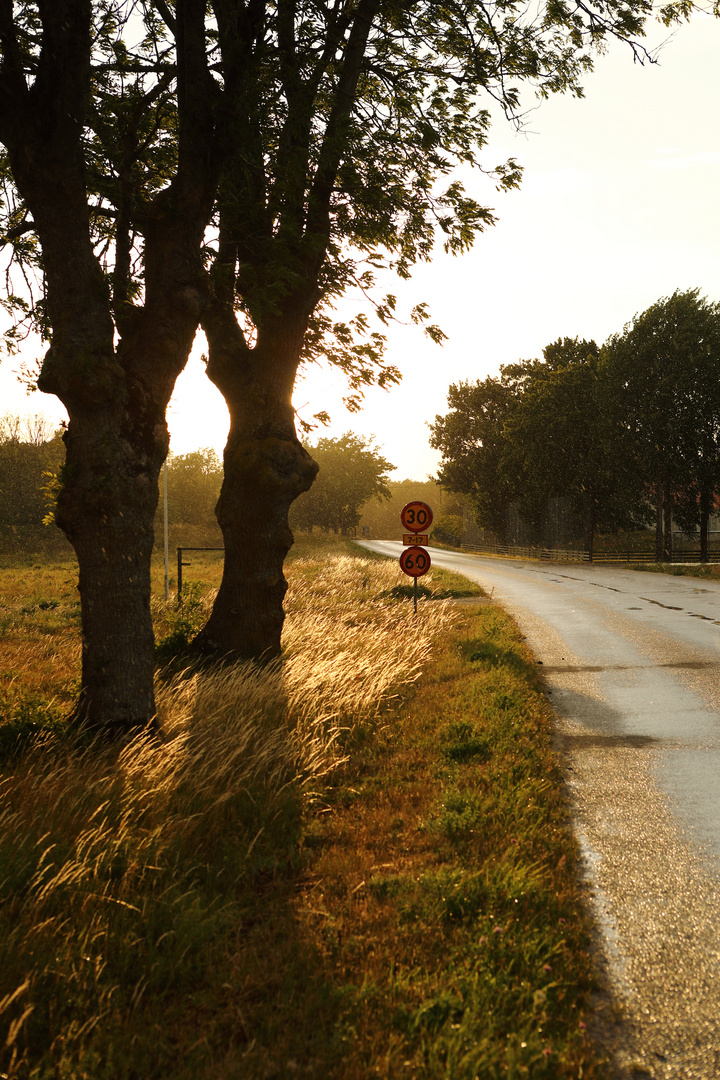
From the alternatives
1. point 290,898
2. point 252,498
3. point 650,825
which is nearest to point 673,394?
point 252,498

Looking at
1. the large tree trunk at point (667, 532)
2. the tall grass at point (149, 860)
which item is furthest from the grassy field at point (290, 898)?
the large tree trunk at point (667, 532)

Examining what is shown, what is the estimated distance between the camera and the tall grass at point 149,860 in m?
2.86

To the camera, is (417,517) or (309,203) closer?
(309,203)

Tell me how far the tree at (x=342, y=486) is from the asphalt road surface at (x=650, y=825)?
7485 centimetres

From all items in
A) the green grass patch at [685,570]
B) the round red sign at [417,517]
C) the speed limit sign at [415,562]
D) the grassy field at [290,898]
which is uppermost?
the round red sign at [417,517]

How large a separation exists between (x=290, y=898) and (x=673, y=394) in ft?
125

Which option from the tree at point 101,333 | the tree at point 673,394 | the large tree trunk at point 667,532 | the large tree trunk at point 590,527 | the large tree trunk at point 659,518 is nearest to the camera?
the tree at point 101,333

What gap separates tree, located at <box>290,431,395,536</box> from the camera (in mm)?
87750

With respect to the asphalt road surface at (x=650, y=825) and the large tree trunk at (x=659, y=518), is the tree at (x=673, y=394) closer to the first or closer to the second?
the large tree trunk at (x=659, y=518)

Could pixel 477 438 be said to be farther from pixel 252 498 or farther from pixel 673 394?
pixel 252 498

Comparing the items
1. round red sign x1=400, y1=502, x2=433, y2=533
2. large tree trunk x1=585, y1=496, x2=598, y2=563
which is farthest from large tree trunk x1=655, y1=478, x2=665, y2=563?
round red sign x1=400, y1=502, x2=433, y2=533

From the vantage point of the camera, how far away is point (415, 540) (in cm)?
1395

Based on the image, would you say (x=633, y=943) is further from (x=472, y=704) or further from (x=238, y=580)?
(x=238, y=580)

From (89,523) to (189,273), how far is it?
2.70 metres
